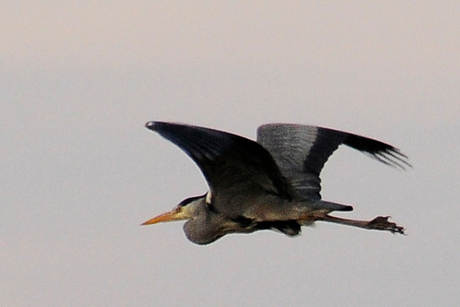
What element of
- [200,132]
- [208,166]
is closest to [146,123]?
[200,132]

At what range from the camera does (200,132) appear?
37.2 ft

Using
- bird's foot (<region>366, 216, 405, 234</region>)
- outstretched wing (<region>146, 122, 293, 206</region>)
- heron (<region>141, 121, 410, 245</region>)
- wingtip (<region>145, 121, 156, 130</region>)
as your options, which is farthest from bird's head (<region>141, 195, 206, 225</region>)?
wingtip (<region>145, 121, 156, 130</region>)

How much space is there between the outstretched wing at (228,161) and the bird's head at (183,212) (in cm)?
85

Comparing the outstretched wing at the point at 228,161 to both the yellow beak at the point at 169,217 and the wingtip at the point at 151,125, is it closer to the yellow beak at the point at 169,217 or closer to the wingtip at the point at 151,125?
the wingtip at the point at 151,125

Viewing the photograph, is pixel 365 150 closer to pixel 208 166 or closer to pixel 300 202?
pixel 300 202

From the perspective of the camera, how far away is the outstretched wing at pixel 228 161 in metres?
11.3

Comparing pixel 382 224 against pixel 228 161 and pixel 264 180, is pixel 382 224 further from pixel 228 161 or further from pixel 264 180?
pixel 228 161

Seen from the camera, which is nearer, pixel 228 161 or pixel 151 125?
pixel 151 125

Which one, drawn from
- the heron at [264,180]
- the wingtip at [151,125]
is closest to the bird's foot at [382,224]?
the heron at [264,180]

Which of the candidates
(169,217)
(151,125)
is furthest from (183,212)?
(151,125)

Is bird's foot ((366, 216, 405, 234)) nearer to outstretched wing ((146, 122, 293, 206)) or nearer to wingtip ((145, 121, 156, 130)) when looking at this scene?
outstretched wing ((146, 122, 293, 206))

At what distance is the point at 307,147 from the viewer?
1405cm

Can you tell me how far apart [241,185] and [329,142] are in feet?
4.60

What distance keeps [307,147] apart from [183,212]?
1475 mm
